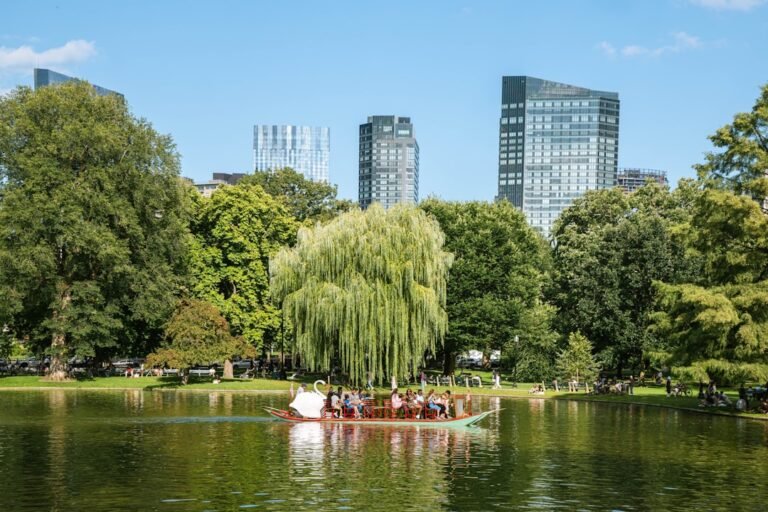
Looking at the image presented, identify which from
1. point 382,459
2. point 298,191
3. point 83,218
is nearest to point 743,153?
point 382,459

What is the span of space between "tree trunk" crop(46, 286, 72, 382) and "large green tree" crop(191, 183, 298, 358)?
10510 mm


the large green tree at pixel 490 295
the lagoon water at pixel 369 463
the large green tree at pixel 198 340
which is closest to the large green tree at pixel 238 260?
the large green tree at pixel 198 340

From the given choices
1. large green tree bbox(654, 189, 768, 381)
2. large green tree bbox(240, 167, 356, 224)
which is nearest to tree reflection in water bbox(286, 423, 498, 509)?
large green tree bbox(654, 189, 768, 381)

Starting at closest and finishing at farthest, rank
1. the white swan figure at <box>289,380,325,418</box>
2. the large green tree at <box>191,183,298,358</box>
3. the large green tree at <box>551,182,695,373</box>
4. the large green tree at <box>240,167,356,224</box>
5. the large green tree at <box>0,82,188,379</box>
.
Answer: the white swan figure at <box>289,380,325,418</box> → the large green tree at <box>0,82,188,379</box> → the large green tree at <box>551,182,695,373</box> → the large green tree at <box>191,183,298,358</box> → the large green tree at <box>240,167,356,224</box>

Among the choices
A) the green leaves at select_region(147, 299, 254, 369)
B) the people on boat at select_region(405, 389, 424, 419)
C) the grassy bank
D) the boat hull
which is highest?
the green leaves at select_region(147, 299, 254, 369)

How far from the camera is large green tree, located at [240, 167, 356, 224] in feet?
332

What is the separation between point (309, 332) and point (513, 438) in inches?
905

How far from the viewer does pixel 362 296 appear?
56000 mm

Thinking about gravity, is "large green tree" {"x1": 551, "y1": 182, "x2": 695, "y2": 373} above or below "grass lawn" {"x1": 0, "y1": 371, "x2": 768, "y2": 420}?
above

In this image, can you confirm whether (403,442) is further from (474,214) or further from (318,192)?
(318,192)

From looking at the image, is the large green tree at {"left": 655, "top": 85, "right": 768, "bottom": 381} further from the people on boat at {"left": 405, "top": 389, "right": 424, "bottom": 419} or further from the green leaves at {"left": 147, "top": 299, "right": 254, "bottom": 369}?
the green leaves at {"left": 147, "top": 299, "right": 254, "bottom": 369}

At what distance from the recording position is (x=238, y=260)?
7550 cm

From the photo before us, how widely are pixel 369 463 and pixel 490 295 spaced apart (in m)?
45.5

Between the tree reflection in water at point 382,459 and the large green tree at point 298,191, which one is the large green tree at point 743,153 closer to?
the tree reflection in water at point 382,459
